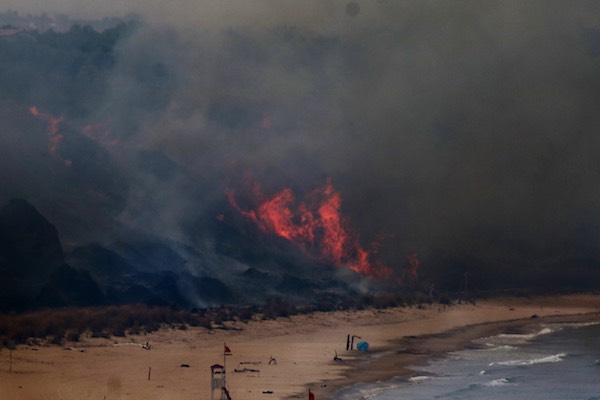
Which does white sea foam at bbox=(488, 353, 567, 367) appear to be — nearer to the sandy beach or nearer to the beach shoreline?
Answer: the beach shoreline

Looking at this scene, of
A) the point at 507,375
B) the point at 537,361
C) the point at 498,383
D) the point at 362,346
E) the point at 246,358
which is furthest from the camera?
the point at 537,361

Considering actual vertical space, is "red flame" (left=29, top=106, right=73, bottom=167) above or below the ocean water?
above

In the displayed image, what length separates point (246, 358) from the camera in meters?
77.4

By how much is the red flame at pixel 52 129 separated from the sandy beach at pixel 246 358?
45940 millimetres

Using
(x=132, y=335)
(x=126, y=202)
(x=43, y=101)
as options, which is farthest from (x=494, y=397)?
(x=43, y=101)

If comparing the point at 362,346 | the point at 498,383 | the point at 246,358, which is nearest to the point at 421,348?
the point at 362,346

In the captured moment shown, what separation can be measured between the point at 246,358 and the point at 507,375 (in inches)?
863

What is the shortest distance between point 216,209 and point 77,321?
5909 centimetres

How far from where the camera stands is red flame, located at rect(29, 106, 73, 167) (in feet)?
434

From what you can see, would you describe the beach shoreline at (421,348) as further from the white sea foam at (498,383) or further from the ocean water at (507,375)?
the white sea foam at (498,383)

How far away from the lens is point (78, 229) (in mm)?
118750

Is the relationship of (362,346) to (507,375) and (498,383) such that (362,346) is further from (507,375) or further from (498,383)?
(498,383)

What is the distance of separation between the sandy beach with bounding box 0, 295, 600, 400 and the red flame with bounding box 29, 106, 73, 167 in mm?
45940

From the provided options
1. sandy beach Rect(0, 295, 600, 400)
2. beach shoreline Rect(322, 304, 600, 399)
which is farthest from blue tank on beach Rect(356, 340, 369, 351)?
beach shoreline Rect(322, 304, 600, 399)
